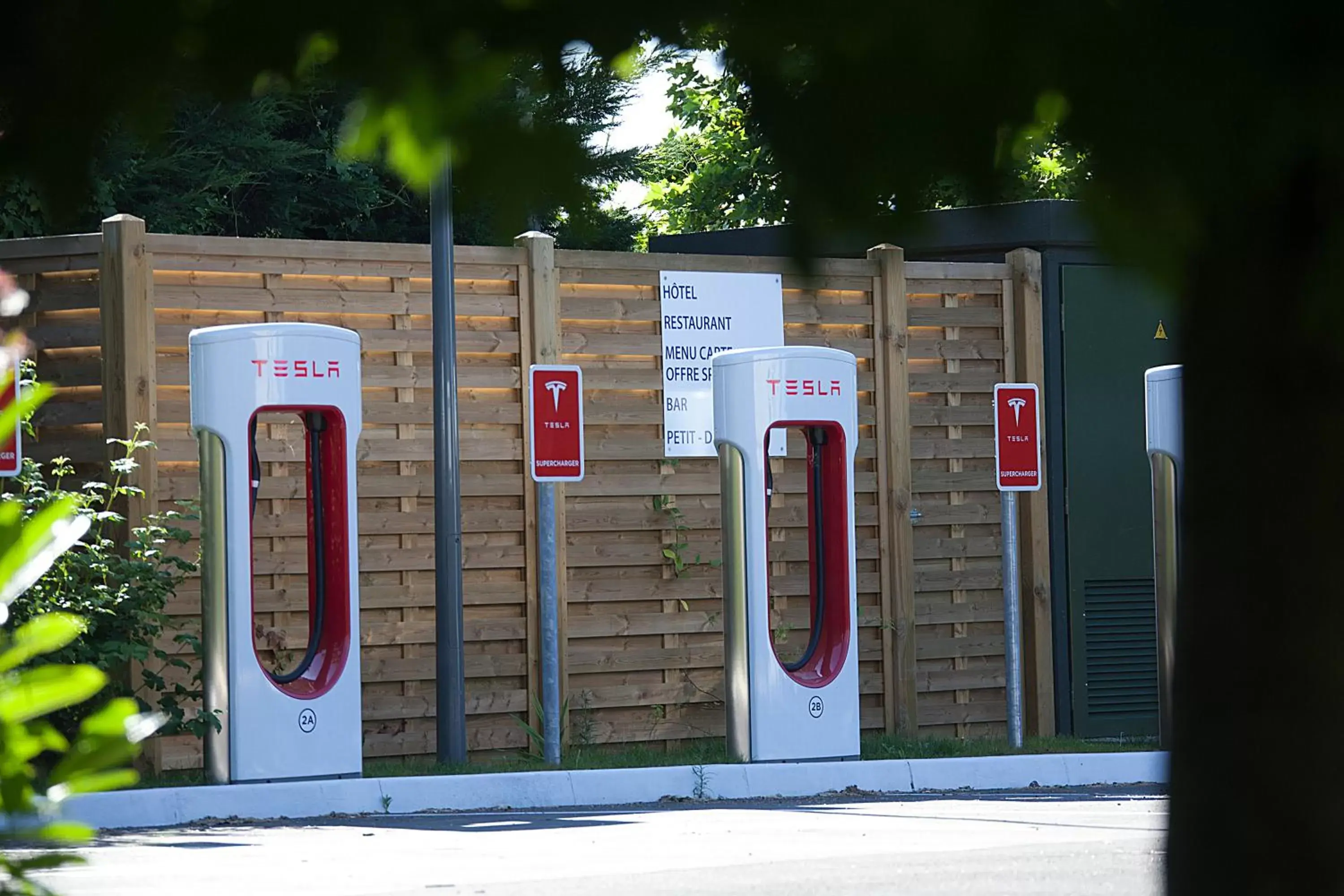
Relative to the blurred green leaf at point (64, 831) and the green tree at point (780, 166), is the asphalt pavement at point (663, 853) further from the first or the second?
the green tree at point (780, 166)

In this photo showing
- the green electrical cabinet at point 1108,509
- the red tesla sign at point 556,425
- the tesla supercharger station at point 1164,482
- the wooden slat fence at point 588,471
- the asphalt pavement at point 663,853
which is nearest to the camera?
the asphalt pavement at point 663,853

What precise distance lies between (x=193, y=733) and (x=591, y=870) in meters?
4.00

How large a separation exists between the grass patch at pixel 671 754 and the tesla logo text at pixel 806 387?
1.95m

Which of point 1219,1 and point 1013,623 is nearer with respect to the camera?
point 1219,1

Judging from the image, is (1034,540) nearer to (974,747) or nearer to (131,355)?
(974,747)

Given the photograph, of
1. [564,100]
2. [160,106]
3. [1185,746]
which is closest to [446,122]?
[564,100]

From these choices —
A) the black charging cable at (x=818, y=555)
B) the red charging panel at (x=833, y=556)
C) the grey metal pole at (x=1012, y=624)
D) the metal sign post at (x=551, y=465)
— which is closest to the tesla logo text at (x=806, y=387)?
the red charging panel at (x=833, y=556)

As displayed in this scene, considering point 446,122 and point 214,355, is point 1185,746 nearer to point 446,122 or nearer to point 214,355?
point 446,122

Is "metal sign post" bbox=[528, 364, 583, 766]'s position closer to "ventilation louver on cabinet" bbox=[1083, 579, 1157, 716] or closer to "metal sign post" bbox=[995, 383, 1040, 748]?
"metal sign post" bbox=[995, 383, 1040, 748]

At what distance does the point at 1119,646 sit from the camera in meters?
13.6

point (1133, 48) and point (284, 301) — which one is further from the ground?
point (284, 301)

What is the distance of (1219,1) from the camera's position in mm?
1552

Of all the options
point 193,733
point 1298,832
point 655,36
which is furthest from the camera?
point 193,733

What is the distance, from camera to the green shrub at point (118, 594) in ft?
32.1
